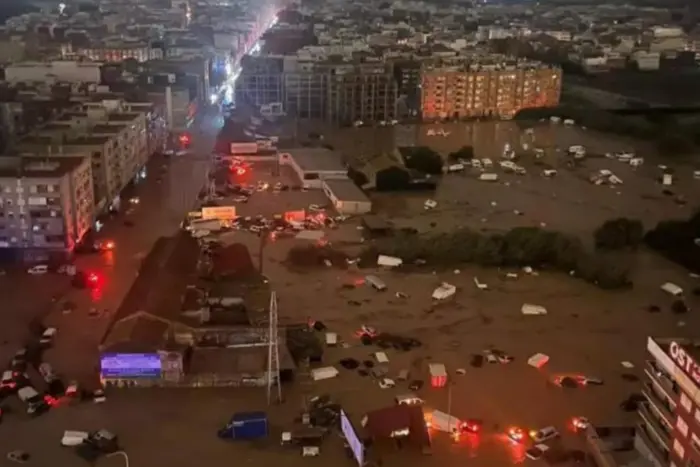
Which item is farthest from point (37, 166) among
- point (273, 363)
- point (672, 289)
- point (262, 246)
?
point (672, 289)

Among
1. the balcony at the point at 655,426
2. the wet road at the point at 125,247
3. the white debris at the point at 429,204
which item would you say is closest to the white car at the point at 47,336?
the wet road at the point at 125,247

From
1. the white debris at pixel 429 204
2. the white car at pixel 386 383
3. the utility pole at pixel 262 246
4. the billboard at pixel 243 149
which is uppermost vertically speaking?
the billboard at pixel 243 149

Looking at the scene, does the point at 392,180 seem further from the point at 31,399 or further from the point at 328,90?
the point at 31,399

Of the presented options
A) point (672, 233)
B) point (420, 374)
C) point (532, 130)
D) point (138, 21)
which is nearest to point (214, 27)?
point (138, 21)

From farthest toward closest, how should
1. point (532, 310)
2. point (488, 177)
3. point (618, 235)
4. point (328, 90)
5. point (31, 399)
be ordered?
point (328, 90)
point (488, 177)
point (618, 235)
point (532, 310)
point (31, 399)

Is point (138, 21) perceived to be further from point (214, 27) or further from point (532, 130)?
point (532, 130)

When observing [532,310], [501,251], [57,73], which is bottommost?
[532,310]

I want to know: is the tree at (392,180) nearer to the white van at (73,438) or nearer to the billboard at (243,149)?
the billboard at (243,149)
